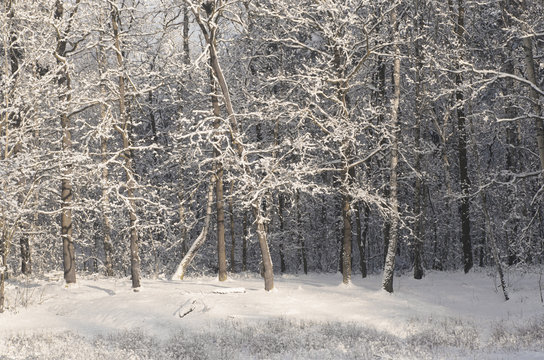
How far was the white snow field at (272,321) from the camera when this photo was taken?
9.66m

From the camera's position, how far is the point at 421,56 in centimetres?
2003

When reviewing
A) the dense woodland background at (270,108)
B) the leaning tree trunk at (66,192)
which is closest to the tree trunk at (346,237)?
the dense woodland background at (270,108)

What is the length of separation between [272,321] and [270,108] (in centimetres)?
773

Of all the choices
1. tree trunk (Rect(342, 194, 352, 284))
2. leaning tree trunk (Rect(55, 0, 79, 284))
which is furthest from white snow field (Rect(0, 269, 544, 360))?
leaning tree trunk (Rect(55, 0, 79, 284))

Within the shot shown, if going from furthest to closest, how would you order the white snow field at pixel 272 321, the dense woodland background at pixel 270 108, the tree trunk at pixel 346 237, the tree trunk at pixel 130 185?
the tree trunk at pixel 346 237 → the tree trunk at pixel 130 185 → the dense woodland background at pixel 270 108 → the white snow field at pixel 272 321

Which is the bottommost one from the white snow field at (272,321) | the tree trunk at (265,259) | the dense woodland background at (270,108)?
the white snow field at (272,321)

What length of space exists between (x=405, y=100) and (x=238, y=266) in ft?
61.7

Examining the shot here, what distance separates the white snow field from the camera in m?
9.66

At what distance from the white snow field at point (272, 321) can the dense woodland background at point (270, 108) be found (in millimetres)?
1324

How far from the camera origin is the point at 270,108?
55.0ft

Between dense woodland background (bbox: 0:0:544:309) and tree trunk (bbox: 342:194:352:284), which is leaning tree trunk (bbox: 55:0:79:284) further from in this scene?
tree trunk (bbox: 342:194:352:284)

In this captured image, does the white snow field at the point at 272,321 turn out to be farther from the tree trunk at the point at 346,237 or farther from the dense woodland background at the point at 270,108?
the dense woodland background at the point at 270,108

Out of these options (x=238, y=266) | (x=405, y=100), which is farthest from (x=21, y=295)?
(x=238, y=266)

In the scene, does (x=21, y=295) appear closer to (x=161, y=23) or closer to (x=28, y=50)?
(x=28, y=50)
